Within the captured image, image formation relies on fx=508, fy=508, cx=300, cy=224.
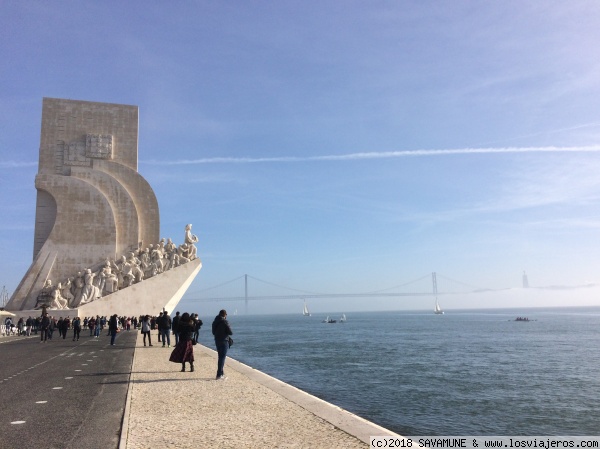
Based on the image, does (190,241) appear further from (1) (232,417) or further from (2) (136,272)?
(1) (232,417)

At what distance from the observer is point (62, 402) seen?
4281mm

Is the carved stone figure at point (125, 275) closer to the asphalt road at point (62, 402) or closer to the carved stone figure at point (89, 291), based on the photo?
the carved stone figure at point (89, 291)

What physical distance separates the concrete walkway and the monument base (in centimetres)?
1504

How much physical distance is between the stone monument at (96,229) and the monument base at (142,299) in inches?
1.5

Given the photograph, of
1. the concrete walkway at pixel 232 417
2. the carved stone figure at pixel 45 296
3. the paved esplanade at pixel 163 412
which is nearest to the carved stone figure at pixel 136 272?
the carved stone figure at pixel 45 296

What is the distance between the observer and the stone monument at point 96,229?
2014 centimetres

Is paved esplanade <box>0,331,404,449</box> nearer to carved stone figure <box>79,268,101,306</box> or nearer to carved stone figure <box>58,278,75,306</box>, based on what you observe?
carved stone figure <box>79,268,101,306</box>

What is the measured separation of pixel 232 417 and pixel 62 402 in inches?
62.8

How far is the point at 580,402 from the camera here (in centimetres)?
827

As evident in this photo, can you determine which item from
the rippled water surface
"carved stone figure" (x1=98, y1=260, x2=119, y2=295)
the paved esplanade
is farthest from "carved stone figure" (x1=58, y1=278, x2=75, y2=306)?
the paved esplanade

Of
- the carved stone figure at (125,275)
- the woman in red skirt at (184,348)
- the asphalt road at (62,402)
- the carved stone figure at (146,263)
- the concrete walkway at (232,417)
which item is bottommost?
the concrete walkway at (232,417)

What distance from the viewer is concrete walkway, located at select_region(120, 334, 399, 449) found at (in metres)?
3.09

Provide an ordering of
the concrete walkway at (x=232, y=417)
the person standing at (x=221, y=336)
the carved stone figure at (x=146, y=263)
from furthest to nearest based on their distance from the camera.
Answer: the carved stone figure at (x=146, y=263) < the person standing at (x=221, y=336) < the concrete walkway at (x=232, y=417)

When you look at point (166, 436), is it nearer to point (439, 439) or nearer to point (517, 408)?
Answer: point (439, 439)
